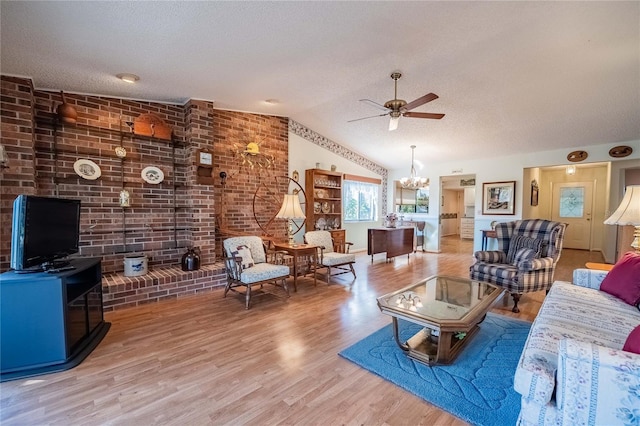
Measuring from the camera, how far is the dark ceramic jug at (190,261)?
12.9 ft

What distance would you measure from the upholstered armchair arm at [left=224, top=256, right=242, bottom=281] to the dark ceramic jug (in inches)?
23.3

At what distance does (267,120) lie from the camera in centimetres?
518

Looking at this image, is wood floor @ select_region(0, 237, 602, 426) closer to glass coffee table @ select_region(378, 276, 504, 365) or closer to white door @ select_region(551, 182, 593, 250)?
glass coffee table @ select_region(378, 276, 504, 365)

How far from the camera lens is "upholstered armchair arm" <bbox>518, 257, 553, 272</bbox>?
3215mm

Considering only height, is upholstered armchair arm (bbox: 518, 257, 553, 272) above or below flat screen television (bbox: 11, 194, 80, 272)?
below

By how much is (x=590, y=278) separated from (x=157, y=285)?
15.7 feet

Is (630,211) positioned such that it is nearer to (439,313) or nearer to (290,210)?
(439,313)

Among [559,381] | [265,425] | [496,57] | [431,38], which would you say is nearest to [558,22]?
[496,57]

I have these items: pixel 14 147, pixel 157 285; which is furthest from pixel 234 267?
pixel 14 147

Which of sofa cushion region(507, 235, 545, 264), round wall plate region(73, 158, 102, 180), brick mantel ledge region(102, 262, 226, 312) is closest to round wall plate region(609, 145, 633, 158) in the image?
sofa cushion region(507, 235, 545, 264)

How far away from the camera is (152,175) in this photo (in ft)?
13.2

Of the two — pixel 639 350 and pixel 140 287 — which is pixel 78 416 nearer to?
A: pixel 140 287

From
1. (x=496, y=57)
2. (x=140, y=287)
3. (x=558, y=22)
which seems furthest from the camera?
(x=140, y=287)

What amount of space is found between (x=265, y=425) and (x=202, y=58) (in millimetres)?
3266
